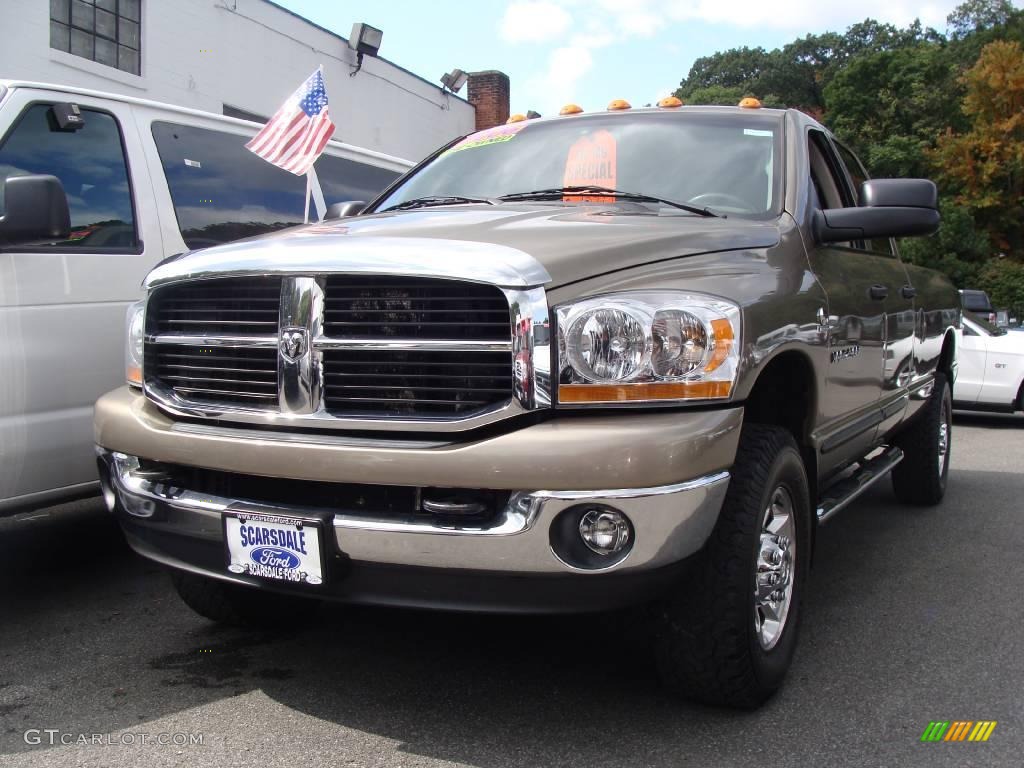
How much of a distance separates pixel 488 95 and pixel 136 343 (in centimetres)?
1801

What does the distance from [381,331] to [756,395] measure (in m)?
1.16

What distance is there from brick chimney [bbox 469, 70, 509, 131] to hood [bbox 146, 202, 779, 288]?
17.6 metres

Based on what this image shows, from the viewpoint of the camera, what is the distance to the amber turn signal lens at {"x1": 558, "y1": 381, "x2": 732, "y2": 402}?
2457 mm

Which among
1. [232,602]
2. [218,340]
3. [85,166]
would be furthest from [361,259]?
[85,166]

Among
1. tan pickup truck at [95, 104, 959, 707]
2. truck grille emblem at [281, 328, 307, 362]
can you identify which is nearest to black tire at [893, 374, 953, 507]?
tan pickup truck at [95, 104, 959, 707]

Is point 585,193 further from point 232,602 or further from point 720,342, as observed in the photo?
point 232,602

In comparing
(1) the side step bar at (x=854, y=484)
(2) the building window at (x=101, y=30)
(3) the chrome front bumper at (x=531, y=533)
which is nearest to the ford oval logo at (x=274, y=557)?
(3) the chrome front bumper at (x=531, y=533)

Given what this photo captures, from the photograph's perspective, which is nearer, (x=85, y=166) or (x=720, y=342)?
(x=720, y=342)

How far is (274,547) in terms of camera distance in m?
2.62

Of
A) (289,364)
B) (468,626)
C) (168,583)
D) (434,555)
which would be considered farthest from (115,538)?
(434,555)

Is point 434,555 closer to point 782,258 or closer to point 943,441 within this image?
point 782,258

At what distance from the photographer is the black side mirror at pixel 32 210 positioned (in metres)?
3.51

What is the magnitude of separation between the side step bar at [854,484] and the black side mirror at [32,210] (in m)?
2.93

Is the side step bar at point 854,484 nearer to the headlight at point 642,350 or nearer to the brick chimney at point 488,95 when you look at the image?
the headlight at point 642,350
